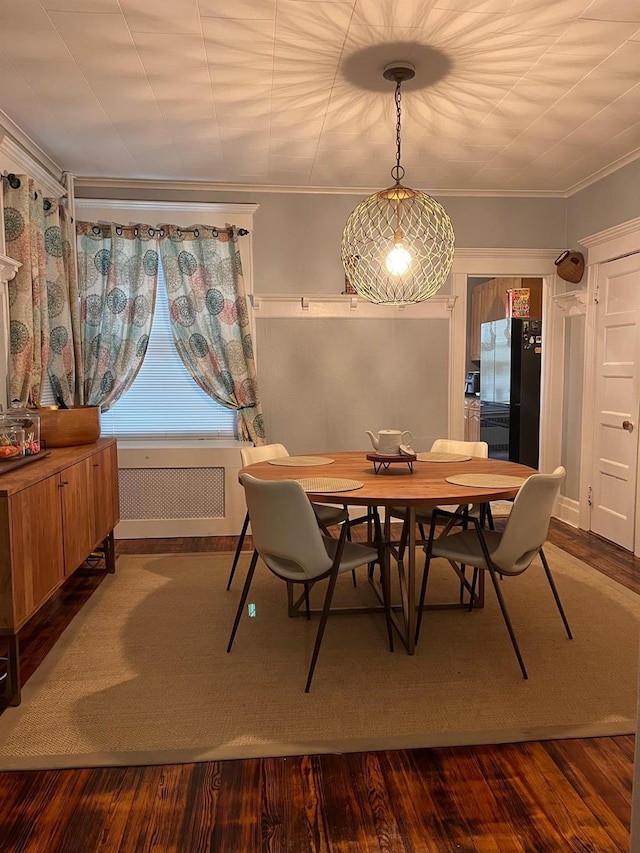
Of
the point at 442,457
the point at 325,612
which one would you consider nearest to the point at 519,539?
the point at 325,612

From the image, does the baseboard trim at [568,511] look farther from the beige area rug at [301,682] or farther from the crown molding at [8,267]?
the crown molding at [8,267]

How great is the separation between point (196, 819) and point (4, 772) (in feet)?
2.21

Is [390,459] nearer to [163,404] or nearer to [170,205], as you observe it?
[163,404]

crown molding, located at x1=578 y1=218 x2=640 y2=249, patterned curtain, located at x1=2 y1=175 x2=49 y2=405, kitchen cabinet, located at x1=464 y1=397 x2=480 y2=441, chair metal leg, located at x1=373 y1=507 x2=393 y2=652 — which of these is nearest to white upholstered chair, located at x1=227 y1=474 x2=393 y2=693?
chair metal leg, located at x1=373 y1=507 x2=393 y2=652

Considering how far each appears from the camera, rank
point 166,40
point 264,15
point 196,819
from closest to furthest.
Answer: point 196,819 → point 264,15 → point 166,40

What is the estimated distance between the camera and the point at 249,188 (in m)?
4.64

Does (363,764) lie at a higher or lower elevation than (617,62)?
lower

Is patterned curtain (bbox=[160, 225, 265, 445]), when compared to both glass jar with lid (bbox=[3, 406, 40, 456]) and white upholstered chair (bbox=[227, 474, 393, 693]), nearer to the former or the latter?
glass jar with lid (bbox=[3, 406, 40, 456])

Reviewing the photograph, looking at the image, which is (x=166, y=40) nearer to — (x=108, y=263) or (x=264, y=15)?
(x=264, y=15)

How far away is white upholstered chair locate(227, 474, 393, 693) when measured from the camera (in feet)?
7.73

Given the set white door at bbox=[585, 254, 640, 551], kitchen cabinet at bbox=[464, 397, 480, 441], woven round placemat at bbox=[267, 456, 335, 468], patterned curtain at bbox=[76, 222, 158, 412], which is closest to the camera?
woven round placemat at bbox=[267, 456, 335, 468]

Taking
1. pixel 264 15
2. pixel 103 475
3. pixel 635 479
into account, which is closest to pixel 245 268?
pixel 103 475

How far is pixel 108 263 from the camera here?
4508 millimetres

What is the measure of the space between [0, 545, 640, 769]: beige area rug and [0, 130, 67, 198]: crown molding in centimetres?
257
